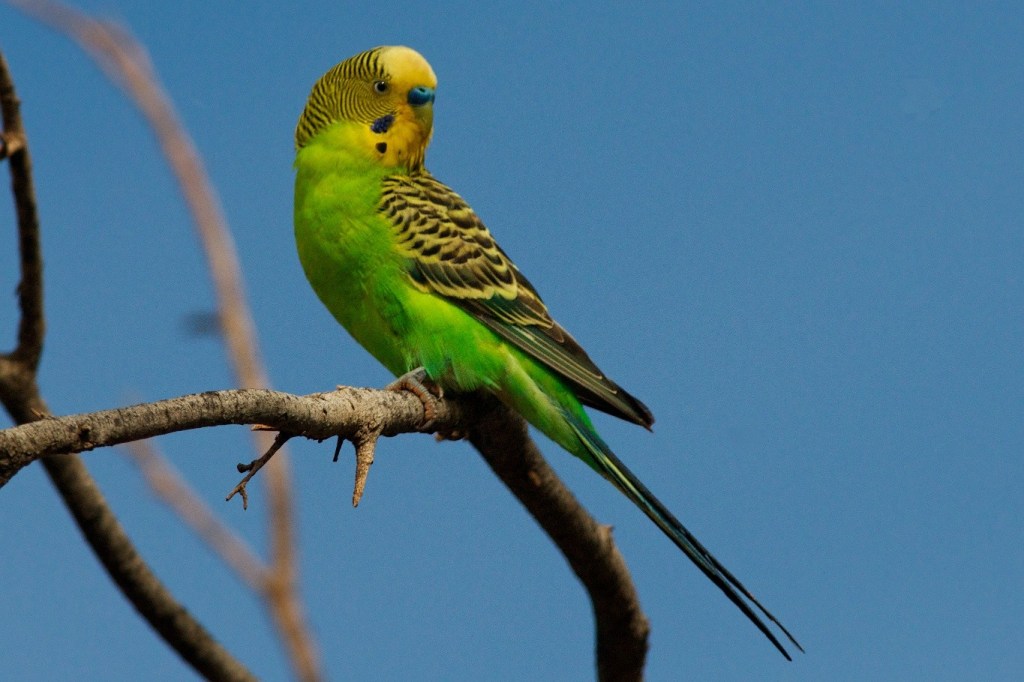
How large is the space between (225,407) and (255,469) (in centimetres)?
37

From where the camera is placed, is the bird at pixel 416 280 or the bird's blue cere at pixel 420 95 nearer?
the bird at pixel 416 280

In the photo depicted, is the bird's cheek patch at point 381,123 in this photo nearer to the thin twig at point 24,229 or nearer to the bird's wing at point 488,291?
the bird's wing at point 488,291

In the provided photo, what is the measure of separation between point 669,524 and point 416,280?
55.5 inches

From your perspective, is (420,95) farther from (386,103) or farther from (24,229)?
(24,229)

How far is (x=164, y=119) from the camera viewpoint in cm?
545

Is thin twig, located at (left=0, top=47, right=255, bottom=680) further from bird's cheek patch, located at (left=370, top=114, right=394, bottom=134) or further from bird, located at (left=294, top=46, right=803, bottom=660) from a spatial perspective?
bird's cheek patch, located at (left=370, top=114, right=394, bottom=134)

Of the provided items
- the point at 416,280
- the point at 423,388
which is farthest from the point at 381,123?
the point at 423,388

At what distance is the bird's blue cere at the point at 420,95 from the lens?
4.61 m

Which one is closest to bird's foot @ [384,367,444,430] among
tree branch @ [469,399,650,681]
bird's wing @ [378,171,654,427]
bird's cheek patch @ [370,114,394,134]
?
tree branch @ [469,399,650,681]

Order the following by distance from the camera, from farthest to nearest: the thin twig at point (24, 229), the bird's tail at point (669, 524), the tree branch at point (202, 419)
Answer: the thin twig at point (24, 229) → the bird's tail at point (669, 524) → the tree branch at point (202, 419)

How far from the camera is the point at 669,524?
3762 mm

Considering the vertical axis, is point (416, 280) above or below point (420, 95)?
below

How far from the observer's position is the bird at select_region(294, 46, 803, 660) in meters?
4.19

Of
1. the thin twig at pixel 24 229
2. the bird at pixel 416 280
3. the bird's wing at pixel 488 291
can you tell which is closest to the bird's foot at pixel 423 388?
→ the bird at pixel 416 280
